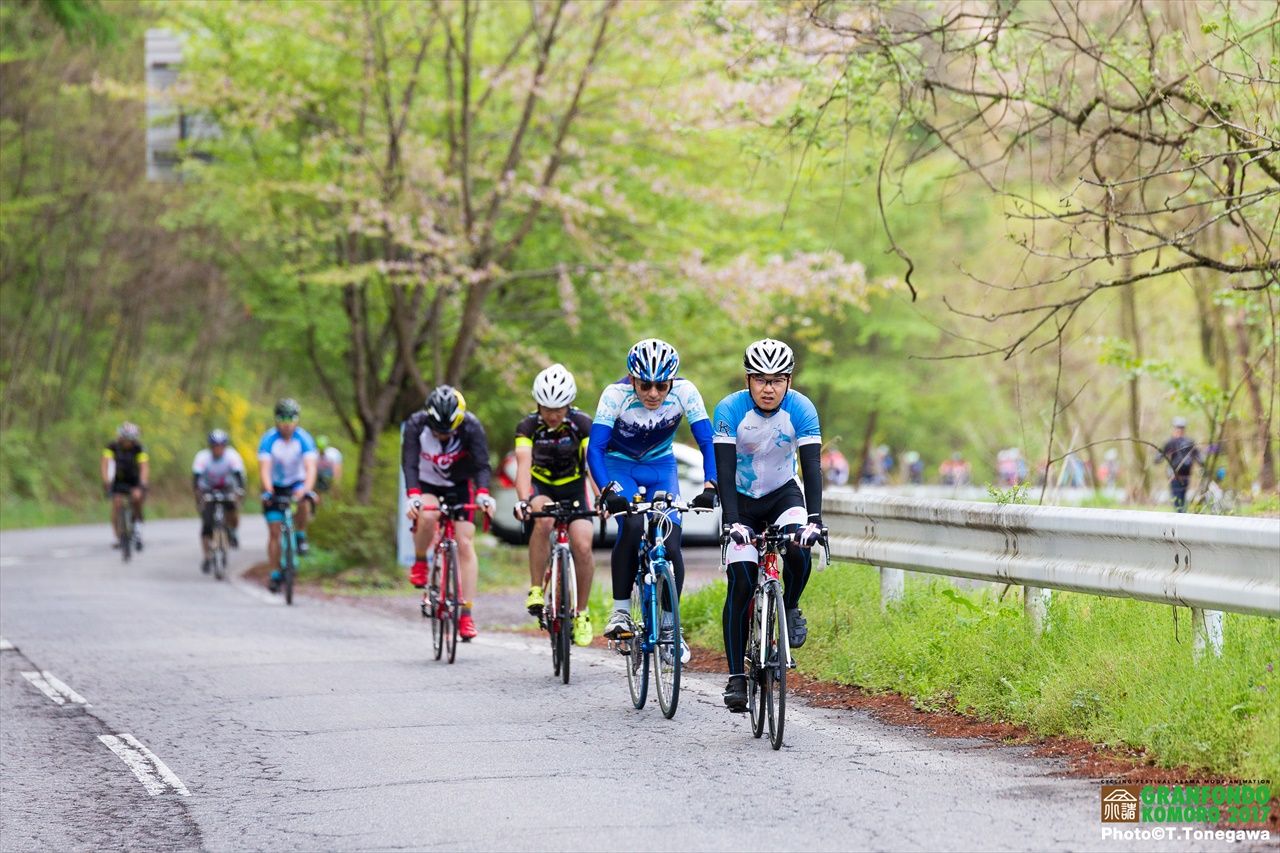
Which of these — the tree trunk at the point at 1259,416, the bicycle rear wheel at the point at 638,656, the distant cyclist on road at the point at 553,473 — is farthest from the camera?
the tree trunk at the point at 1259,416

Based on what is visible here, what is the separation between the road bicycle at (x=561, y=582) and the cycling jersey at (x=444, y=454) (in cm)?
126

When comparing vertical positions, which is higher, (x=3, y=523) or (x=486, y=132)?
(x=486, y=132)

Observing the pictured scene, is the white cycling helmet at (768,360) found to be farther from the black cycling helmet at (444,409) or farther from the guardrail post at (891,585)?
the black cycling helmet at (444,409)

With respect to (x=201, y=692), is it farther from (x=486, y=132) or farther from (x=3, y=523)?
(x=3, y=523)

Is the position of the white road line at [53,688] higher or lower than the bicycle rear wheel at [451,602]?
lower

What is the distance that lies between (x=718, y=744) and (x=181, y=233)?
35375 mm

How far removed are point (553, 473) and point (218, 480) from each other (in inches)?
485

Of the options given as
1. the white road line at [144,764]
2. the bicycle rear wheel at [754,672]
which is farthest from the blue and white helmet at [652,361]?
the white road line at [144,764]

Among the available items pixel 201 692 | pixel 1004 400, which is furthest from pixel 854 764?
pixel 1004 400

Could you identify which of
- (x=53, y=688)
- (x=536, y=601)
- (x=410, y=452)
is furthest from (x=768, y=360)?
(x=53, y=688)

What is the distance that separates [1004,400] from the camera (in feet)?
173

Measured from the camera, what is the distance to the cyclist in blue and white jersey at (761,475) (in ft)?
27.5

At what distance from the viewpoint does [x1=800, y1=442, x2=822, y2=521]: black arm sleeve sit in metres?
8.31

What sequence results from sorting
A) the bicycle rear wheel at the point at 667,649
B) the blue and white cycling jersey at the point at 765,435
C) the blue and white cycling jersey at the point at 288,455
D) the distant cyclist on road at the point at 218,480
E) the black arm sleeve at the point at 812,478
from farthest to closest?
the distant cyclist on road at the point at 218,480
the blue and white cycling jersey at the point at 288,455
the bicycle rear wheel at the point at 667,649
the blue and white cycling jersey at the point at 765,435
the black arm sleeve at the point at 812,478
